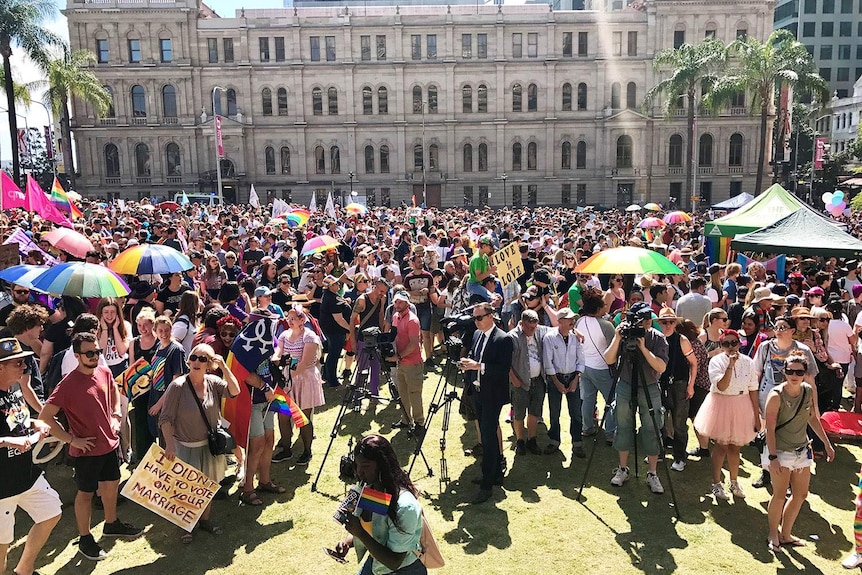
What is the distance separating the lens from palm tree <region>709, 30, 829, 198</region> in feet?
121

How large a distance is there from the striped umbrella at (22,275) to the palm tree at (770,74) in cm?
3765

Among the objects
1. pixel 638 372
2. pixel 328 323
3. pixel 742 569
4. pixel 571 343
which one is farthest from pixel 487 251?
pixel 742 569

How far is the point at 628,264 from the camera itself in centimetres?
820

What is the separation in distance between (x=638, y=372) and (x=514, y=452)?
210 centimetres

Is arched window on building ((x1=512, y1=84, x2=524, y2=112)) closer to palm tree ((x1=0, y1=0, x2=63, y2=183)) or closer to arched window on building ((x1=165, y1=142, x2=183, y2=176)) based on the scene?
arched window on building ((x1=165, y1=142, x2=183, y2=176))

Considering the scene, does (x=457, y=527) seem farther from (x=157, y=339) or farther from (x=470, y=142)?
(x=470, y=142)

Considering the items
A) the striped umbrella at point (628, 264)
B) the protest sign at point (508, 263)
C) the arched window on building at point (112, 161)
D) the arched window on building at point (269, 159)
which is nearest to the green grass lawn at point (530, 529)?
the striped umbrella at point (628, 264)

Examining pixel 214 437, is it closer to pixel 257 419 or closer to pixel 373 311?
pixel 257 419

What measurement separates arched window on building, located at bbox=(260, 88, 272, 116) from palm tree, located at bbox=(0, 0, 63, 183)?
853 inches

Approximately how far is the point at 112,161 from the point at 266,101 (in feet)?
46.7

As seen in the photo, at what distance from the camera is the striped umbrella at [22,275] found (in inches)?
293

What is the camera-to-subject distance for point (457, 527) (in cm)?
614

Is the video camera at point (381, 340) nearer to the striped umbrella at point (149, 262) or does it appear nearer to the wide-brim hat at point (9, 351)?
the striped umbrella at point (149, 262)

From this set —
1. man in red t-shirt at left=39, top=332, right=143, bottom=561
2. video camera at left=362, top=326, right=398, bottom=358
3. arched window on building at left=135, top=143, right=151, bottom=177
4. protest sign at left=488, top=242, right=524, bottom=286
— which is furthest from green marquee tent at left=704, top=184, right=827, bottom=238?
arched window on building at left=135, top=143, right=151, bottom=177
